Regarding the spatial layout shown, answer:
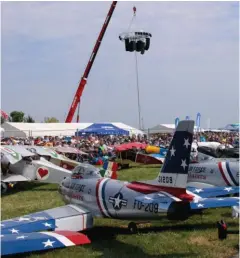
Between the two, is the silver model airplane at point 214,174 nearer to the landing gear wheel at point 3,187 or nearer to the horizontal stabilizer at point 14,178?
the horizontal stabilizer at point 14,178

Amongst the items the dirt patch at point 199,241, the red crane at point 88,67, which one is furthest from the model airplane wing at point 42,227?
the red crane at point 88,67

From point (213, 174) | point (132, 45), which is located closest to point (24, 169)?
point (213, 174)

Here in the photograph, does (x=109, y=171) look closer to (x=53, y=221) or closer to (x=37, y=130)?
(x=53, y=221)

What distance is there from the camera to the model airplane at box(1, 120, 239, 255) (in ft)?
22.6

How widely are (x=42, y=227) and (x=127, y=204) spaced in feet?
5.34

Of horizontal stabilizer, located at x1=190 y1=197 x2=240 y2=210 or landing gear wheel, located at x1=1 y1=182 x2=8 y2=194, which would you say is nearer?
horizontal stabilizer, located at x1=190 y1=197 x2=240 y2=210

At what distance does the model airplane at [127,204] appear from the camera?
22.6ft

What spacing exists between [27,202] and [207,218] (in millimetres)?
5673

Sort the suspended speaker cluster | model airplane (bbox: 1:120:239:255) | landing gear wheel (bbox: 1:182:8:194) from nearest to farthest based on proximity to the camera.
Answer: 1. model airplane (bbox: 1:120:239:255)
2. landing gear wheel (bbox: 1:182:8:194)
3. the suspended speaker cluster

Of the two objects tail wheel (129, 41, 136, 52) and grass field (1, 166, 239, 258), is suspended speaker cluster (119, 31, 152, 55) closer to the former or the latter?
tail wheel (129, 41, 136, 52)

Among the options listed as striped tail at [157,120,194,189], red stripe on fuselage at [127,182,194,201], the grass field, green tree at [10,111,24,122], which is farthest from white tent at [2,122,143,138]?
green tree at [10,111,24,122]

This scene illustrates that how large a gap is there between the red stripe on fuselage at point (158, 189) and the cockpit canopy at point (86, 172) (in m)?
1.28

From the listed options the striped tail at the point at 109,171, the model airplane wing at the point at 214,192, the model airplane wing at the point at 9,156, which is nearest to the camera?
the model airplane wing at the point at 214,192

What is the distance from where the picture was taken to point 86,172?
30.0 feet
